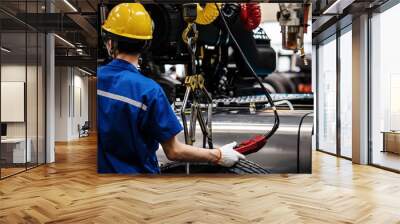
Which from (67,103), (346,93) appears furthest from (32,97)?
(67,103)

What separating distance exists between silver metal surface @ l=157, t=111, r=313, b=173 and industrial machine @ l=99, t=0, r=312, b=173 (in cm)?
8

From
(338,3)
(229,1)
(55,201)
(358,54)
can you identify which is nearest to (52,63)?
(229,1)

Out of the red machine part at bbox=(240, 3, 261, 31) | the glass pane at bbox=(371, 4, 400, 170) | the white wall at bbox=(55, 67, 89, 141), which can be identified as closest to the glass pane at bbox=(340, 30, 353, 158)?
the glass pane at bbox=(371, 4, 400, 170)

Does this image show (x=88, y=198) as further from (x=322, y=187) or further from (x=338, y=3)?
(x=338, y=3)

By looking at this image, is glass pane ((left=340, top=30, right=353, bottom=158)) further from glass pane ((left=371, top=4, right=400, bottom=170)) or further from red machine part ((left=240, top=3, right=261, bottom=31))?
red machine part ((left=240, top=3, right=261, bottom=31))

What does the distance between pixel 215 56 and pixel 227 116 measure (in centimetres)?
85

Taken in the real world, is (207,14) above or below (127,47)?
above

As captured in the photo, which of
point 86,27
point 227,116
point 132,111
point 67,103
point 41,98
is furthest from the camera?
point 67,103

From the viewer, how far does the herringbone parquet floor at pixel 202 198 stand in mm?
3643

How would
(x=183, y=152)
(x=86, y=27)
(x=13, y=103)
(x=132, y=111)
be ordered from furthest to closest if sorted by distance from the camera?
1. (x=86, y=27)
2. (x=13, y=103)
3. (x=132, y=111)
4. (x=183, y=152)

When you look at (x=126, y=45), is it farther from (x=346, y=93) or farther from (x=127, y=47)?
(x=346, y=93)

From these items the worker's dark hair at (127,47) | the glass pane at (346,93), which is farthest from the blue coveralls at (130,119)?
the glass pane at (346,93)

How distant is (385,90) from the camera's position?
695cm

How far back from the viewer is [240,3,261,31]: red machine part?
5969mm
